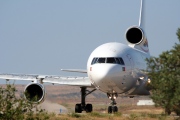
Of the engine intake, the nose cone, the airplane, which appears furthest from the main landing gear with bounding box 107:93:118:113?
the engine intake

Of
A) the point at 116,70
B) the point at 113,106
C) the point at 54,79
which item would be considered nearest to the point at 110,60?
the point at 116,70

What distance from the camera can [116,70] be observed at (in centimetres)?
3388

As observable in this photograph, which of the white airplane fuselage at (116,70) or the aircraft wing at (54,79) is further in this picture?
the aircraft wing at (54,79)

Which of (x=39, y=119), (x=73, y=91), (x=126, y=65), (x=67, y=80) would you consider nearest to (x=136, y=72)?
(x=126, y=65)

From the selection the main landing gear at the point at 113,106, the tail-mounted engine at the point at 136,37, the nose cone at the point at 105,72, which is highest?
the tail-mounted engine at the point at 136,37

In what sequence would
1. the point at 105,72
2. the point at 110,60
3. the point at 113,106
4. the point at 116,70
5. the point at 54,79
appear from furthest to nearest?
the point at 54,79 < the point at 113,106 < the point at 110,60 < the point at 116,70 < the point at 105,72

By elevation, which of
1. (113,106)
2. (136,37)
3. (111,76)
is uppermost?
(136,37)

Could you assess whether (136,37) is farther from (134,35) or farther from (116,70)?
(116,70)

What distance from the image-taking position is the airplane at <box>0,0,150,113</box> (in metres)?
33.8

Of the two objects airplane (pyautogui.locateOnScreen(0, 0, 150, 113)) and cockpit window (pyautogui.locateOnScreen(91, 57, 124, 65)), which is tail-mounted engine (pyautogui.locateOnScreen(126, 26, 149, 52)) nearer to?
airplane (pyautogui.locateOnScreen(0, 0, 150, 113))

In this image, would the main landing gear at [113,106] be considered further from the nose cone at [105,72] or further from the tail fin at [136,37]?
the tail fin at [136,37]

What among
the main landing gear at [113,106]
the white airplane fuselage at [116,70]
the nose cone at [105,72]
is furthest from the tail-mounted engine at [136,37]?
the nose cone at [105,72]

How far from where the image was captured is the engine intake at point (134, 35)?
133 feet

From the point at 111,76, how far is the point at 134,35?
8.54m
